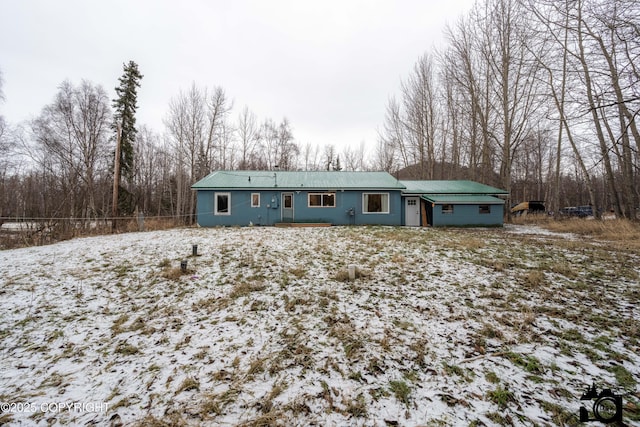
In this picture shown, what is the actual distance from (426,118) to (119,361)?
25783 mm

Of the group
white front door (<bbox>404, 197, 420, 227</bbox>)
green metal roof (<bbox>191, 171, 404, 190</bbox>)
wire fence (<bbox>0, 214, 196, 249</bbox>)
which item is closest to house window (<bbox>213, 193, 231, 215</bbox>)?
green metal roof (<bbox>191, 171, 404, 190</bbox>)

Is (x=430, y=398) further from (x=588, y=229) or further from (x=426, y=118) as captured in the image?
(x=426, y=118)

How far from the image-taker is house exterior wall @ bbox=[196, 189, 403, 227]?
46.2ft

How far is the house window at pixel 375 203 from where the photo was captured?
1470 cm

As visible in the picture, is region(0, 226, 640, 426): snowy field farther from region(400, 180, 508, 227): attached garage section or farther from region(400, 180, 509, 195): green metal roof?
region(400, 180, 509, 195): green metal roof

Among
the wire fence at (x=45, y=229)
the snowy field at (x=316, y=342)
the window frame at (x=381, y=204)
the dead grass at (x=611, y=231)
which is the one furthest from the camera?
the window frame at (x=381, y=204)

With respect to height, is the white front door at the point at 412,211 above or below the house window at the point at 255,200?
below

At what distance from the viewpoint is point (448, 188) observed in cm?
1584

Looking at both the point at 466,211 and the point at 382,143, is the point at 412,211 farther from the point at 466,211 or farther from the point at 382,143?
the point at 382,143

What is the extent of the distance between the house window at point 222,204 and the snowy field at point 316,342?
7917 millimetres

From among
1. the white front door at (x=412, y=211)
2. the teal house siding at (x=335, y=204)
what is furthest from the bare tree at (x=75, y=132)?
the white front door at (x=412, y=211)

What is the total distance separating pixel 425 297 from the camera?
14.6 ft

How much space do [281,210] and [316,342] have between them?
11653mm

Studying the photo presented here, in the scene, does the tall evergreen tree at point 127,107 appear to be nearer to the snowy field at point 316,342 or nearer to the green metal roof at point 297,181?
the green metal roof at point 297,181
